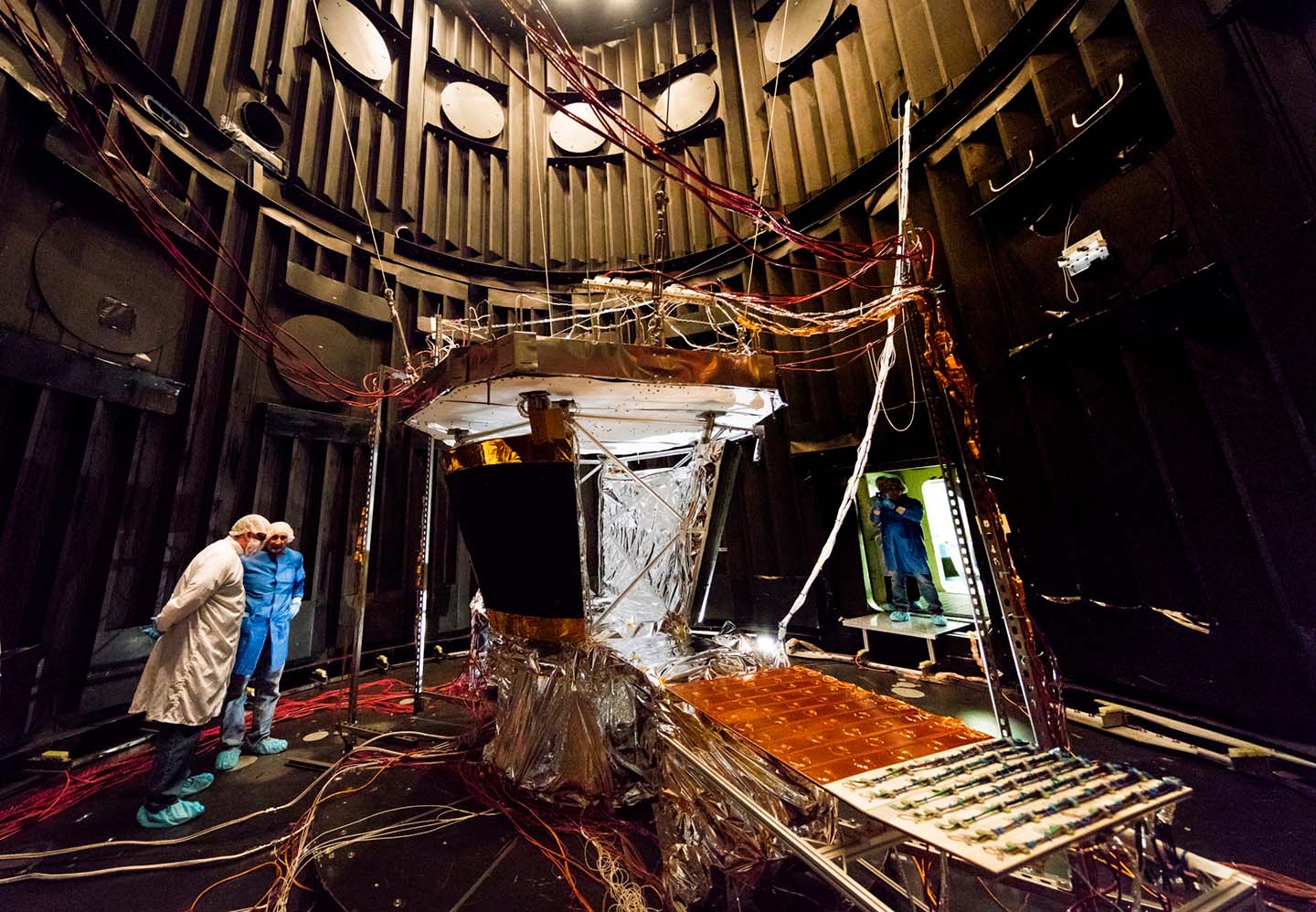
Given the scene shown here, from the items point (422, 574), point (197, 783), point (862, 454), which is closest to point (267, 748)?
point (197, 783)

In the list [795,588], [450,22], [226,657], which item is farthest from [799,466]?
[450,22]

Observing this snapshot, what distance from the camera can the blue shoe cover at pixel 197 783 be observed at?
2.63 m

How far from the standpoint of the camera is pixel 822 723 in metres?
1.66

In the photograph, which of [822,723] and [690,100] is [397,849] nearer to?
[822,723]

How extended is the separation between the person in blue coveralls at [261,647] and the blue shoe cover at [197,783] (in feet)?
0.74

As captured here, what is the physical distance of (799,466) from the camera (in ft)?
18.1

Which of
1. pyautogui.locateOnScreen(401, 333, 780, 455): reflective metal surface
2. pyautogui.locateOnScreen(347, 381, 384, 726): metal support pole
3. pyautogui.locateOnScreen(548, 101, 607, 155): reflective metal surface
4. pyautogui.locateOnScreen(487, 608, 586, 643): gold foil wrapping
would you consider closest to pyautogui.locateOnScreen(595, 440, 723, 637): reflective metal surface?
pyautogui.locateOnScreen(487, 608, 586, 643): gold foil wrapping

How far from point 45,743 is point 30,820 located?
84 cm

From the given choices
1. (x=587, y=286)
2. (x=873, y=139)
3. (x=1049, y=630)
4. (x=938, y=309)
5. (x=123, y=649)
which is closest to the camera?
(x=938, y=309)

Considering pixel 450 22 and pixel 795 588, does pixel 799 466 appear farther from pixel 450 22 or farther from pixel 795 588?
pixel 450 22

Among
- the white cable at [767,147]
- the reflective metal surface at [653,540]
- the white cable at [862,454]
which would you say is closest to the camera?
the white cable at [862,454]

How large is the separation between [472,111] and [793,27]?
16.4ft

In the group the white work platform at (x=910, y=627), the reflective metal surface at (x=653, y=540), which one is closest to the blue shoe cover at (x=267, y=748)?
the reflective metal surface at (x=653, y=540)

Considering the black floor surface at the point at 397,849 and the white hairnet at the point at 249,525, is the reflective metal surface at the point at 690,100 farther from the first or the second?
the black floor surface at the point at 397,849
